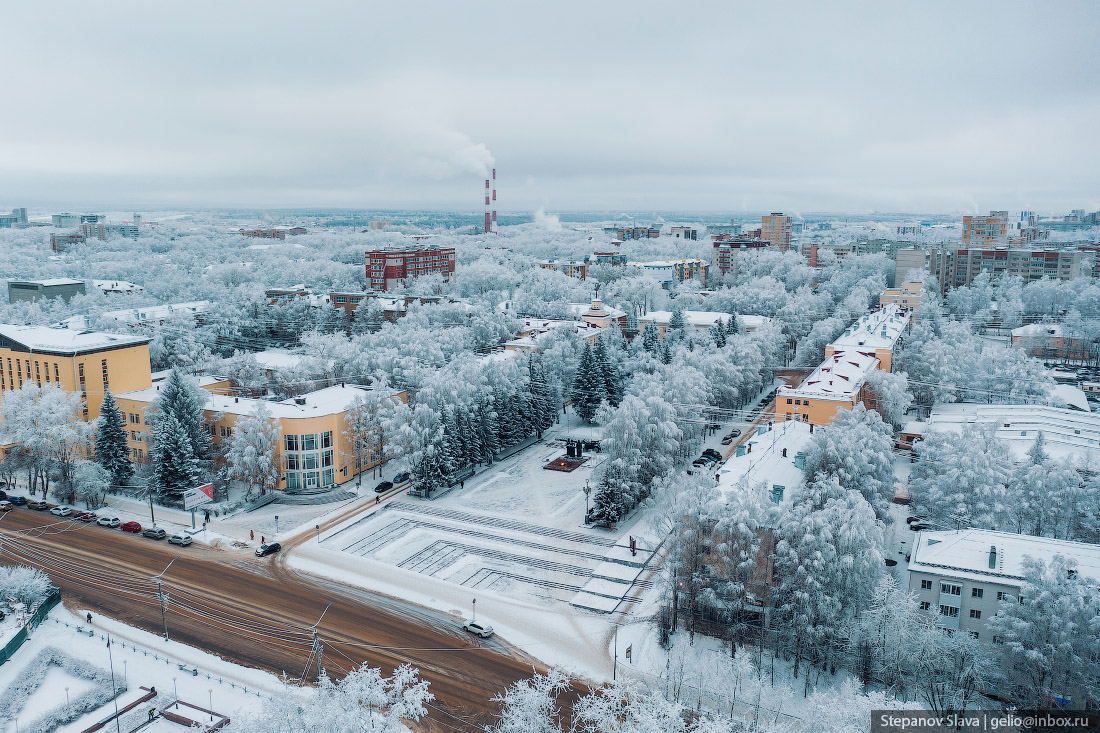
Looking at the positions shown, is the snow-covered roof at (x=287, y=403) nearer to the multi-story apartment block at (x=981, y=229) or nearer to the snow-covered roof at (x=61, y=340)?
the snow-covered roof at (x=61, y=340)

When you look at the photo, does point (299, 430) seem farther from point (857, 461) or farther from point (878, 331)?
point (878, 331)

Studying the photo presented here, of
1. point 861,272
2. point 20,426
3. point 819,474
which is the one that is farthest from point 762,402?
point 861,272

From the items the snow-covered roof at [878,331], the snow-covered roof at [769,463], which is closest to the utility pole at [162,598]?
A: the snow-covered roof at [769,463]

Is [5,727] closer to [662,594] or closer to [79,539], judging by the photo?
[79,539]

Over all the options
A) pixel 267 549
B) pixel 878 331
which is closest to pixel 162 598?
pixel 267 549

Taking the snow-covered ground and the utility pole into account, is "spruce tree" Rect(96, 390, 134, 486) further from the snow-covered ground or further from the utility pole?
the snow-covered ground
